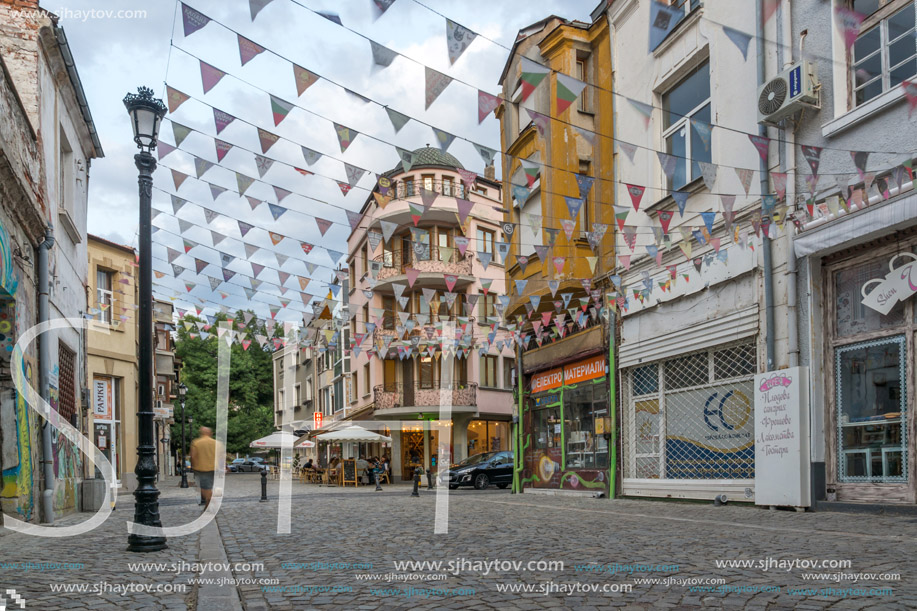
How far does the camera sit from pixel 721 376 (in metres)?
13.7

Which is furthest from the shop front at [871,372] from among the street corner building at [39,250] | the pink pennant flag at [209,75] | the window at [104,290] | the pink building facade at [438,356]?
the pink building facade at [438,356]

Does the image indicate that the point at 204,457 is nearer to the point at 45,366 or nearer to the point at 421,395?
the point at 45,366

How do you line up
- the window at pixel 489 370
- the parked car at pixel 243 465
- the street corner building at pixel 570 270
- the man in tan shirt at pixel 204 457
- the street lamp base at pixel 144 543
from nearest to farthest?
1. the street lamp base at pixel 144 543
2. the man in tan shirt at pixel 204 457
3. the street corner building at pixel 570 270
4. the window at pixel 489 370
5. the parked car at pixel 243 465

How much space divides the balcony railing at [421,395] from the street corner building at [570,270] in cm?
1543

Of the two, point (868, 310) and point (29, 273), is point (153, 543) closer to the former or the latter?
point (29, 273)

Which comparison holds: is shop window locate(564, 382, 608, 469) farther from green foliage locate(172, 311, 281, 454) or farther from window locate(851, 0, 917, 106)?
green foliage locate(172, 311, 281, 454)

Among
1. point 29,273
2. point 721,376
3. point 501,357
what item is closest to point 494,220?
point 501,357

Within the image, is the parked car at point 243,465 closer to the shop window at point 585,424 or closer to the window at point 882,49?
the shop window at point 585,424

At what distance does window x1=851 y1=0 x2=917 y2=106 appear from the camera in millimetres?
9945

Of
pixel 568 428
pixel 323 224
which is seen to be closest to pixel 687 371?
pixel 568 428

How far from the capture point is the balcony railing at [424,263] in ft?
119

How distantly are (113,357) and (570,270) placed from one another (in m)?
15.0

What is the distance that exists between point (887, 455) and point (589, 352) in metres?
8.11

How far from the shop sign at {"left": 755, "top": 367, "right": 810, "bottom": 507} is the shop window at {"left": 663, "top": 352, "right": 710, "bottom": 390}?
6.60 ft
